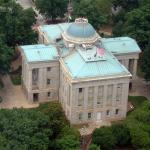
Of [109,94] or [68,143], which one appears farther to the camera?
[109,94]

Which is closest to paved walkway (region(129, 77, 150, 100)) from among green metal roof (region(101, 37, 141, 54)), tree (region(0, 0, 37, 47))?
green metal roof (region(101, 37, 141, 54))

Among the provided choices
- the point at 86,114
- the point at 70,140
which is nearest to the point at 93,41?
the point at 86,114

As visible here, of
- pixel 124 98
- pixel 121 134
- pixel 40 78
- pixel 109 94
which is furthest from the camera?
pixel 40 78

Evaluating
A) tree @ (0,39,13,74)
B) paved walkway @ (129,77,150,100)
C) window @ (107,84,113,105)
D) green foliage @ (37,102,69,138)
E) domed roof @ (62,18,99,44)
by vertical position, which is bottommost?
paved walkway @ (129,77,150,100)

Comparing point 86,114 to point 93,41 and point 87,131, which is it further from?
point 93,41

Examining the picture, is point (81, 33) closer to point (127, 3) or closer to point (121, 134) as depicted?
point (121, 134)

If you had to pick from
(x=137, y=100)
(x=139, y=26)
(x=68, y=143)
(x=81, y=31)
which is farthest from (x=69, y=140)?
(x=139, y=26)

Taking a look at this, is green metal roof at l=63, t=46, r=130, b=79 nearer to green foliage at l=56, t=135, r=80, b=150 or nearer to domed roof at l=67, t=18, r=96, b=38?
domed roof at l=67, t=18, r=96, b=38
